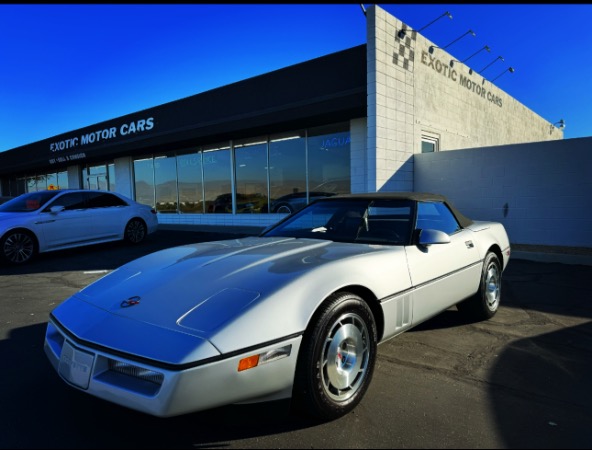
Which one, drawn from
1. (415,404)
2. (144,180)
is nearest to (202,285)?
(415,404)

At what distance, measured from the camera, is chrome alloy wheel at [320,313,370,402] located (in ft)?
7.55

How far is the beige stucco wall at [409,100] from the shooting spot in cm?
875

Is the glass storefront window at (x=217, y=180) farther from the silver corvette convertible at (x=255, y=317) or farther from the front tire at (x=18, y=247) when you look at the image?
the silver corvette convertible at (x=255, y=317)

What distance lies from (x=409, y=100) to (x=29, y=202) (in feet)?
29.6

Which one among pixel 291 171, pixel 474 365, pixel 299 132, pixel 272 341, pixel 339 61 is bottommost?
pixel 474 365

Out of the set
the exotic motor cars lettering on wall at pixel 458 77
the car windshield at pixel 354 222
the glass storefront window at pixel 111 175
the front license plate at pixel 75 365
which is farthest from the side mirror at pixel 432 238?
the glass storefront window at pixel 111 175

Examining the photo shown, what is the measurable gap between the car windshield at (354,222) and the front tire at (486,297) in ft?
→ 4.02

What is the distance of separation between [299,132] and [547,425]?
1054cm

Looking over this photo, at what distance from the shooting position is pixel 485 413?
2.44 metres

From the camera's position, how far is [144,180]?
17312 mm

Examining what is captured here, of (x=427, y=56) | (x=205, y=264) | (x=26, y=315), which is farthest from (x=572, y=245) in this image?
(x=26, y=315)

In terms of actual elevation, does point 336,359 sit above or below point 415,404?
above

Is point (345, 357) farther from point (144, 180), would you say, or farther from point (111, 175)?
point (111, 175)

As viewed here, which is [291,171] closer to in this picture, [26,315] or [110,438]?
[26,315]
